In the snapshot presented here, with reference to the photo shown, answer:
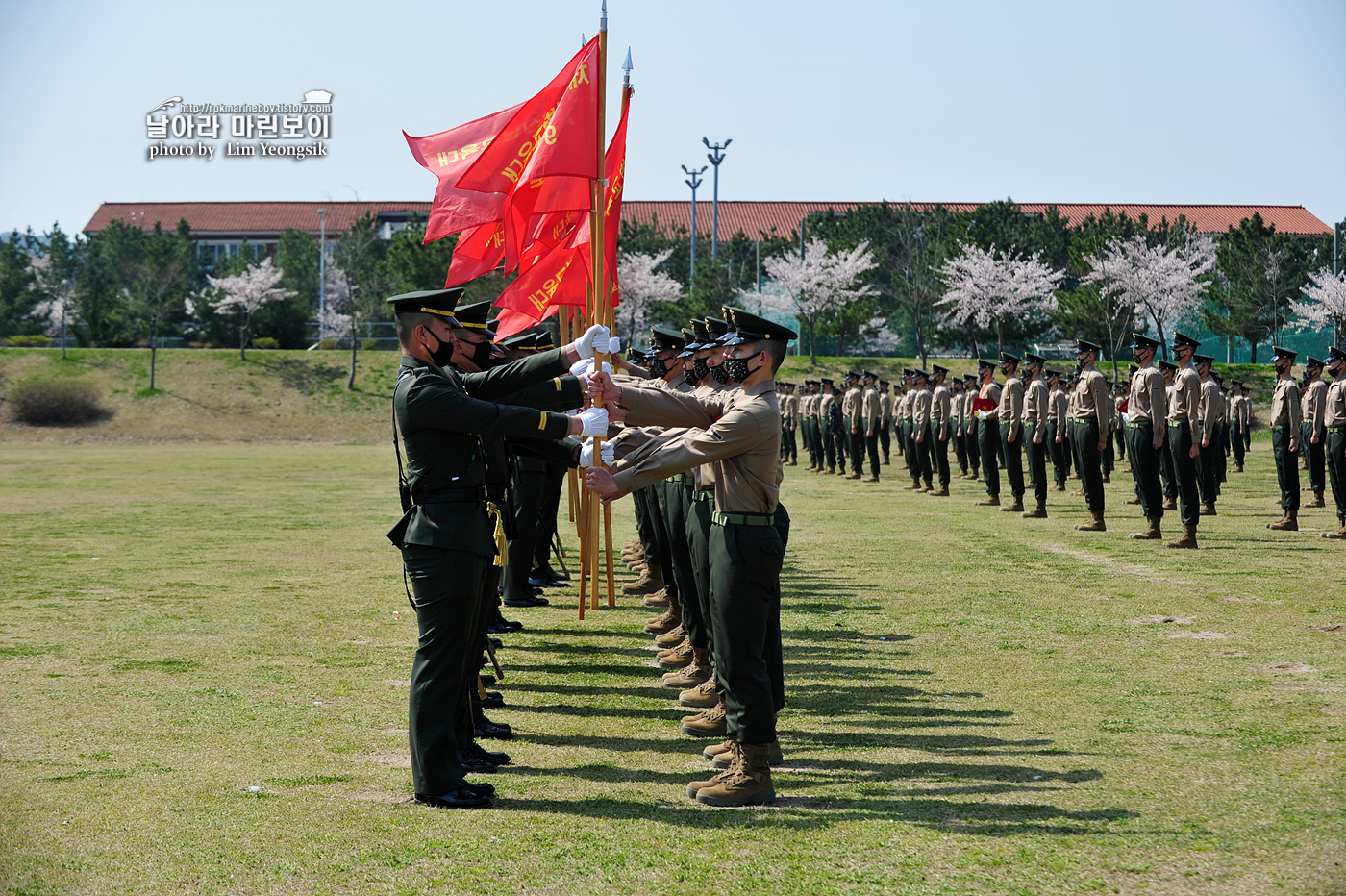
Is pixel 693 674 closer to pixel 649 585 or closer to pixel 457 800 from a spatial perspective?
pixel 457 800

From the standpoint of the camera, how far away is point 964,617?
9414mm

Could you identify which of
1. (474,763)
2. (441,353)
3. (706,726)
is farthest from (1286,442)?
(441,353)

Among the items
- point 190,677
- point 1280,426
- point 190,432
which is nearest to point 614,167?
point 190,677

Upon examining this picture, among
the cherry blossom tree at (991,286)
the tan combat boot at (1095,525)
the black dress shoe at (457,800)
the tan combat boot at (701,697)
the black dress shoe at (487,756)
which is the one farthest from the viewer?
the cherry blossom tree at (991,286)

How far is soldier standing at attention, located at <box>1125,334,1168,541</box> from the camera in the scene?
14141mm

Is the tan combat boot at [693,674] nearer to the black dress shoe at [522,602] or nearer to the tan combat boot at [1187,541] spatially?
the black dress shoe at [522,602]

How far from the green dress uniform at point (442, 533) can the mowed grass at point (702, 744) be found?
1.20 ft

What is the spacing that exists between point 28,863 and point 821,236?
57.1m

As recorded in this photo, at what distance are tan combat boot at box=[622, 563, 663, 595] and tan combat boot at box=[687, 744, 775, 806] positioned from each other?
5885 mm

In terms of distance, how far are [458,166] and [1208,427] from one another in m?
10.7

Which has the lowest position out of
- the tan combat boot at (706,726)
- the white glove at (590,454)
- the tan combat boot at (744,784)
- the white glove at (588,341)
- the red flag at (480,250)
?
the tan combat boot at (706,726)

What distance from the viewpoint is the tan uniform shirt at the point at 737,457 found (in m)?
5.34

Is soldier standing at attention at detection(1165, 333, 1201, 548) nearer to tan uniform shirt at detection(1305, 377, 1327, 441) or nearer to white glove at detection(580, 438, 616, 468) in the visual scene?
tan uniform shirt at detection(1305, 377, 1327, 441)

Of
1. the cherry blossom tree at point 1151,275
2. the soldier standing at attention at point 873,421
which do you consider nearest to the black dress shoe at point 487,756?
the soldier standing at attention at point 873,421
